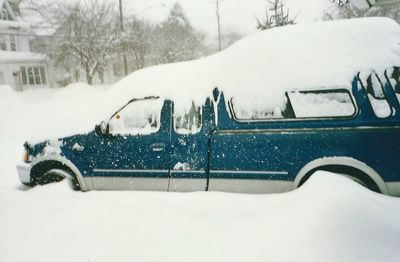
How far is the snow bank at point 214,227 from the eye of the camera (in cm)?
293

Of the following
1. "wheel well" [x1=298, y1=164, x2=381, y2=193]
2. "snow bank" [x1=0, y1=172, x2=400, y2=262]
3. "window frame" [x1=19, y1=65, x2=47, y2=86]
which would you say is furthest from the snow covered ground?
"window frame" [x1=19, y1=65, x2=47, y2=86]

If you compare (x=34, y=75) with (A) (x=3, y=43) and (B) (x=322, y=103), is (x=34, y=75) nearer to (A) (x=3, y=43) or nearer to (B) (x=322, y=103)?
(A) (x=3, y=43)

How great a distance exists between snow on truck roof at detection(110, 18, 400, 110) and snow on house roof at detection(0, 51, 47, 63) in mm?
33074

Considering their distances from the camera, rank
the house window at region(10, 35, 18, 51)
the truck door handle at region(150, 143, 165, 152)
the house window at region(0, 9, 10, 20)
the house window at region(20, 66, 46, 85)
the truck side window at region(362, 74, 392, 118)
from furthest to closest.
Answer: the house window at region(10, 35, 18, 51) → the house window at region(20, 66, 46, 85) → the house window at region(0, 9, 10, 20) → the truck door handle at region(150, 143, 165, 152) → the truck side window at region(362, 74, 392, 118)

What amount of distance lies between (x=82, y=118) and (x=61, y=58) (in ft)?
87.3

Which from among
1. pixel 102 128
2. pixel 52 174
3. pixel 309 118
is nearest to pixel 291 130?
pixel 309 118

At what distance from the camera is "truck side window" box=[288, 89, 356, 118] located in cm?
394

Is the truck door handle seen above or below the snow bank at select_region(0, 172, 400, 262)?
above

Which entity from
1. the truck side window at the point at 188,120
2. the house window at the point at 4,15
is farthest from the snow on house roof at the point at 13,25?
the truck side window at the point at 188,120

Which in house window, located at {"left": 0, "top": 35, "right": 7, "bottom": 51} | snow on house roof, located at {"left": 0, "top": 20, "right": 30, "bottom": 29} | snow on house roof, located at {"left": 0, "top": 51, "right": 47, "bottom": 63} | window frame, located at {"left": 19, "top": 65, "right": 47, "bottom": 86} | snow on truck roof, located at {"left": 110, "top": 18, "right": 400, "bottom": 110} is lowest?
snow on truck roof, located at {"left": 110, "top": 18, "right": 400, "bottom": 110}

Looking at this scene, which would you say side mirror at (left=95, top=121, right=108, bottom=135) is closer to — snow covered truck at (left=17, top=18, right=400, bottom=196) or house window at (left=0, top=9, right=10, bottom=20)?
snow covered truck at (left=17, top=18, right=400, bottom=196)

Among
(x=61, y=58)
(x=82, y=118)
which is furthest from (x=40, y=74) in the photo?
(x=82, y=118)

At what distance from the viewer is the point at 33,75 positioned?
119ft

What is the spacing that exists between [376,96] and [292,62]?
99 cm
